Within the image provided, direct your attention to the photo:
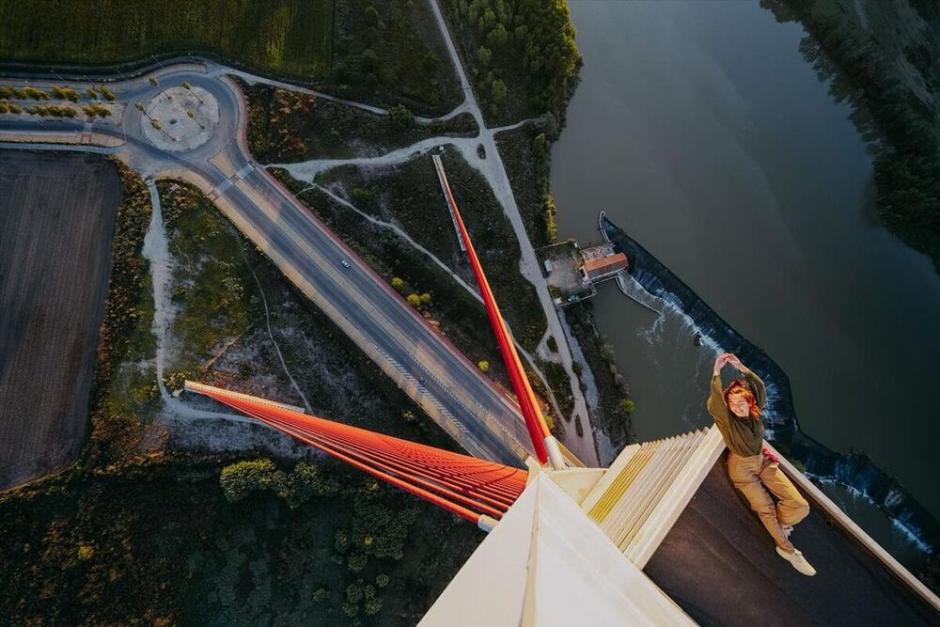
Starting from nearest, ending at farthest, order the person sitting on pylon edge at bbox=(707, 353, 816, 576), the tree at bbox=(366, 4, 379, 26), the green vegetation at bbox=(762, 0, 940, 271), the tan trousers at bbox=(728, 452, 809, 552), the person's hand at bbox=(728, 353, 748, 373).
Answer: the person's hand at bbox=(728, 353, 748, 373) < the person sitting on pylon edge at bbox=(707, 353, 816, 576) < the tan trousers at bbox=(728, 452, 809, 552) < the tree at bbox=(366, 4, 379, 26) < the green vegetation at bbox=(762, 0, 940, 271)

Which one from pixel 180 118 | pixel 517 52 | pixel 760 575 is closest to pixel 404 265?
pixel 180 118

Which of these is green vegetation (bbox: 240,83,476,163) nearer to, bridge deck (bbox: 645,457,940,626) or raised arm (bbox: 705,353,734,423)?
raised arm (bbox: 705,353,734,423)

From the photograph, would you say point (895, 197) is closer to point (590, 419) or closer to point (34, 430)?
point (590, 419)

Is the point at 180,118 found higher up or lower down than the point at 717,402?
higher up

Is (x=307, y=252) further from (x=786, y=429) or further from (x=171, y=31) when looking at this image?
(x=786, y=429)

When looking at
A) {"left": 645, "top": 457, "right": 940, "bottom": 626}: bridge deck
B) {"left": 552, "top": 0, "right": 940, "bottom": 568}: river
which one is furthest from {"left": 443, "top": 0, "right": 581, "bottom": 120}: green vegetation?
{"left": 645, "top": 457, "right": 940, "bottom": 626}: bridge deck

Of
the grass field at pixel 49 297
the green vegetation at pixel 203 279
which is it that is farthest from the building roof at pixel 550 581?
the grass field at pixel 49 297
